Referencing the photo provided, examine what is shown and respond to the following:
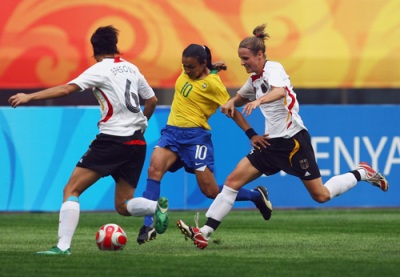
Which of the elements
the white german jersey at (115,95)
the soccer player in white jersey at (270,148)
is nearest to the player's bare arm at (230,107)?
the soccer player in white jersey at (270,148)

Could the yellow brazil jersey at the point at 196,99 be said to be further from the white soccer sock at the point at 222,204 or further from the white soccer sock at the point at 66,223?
the white soccer sock at the point at 66,223

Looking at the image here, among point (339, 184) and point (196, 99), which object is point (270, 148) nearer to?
point (339, 184)

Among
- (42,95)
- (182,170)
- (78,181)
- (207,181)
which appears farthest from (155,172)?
(182,170)

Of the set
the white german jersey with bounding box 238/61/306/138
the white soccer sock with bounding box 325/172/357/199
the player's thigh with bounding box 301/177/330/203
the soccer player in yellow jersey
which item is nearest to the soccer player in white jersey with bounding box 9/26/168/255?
the white german jersey with bounding box 238/61/306/138

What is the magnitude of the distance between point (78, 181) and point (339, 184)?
2.88 metres

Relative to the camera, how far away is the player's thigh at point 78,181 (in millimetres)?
10500

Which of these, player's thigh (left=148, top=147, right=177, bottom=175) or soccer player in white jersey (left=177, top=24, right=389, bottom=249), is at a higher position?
soccer player in white jersey (left=177, top=24, right=389, bottom=249)

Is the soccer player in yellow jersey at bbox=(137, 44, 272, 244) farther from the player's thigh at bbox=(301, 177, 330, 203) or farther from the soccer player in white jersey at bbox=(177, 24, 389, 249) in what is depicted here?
the player's thigh at bbox=(301, 177, 330, 203)

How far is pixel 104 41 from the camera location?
1076 cm

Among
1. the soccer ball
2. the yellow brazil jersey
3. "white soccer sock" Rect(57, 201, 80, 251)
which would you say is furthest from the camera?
the yellow brazil jersey

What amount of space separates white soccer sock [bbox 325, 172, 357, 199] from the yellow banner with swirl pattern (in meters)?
7.29

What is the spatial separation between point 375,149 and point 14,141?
5.41 m

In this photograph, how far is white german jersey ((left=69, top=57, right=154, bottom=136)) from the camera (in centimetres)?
1062

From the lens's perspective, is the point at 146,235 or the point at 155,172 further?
the point at 155,172
